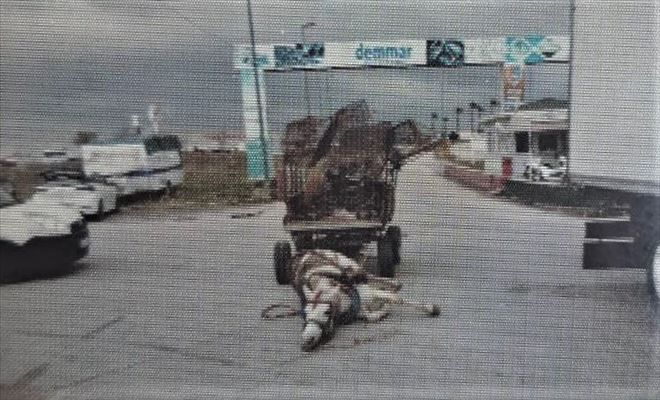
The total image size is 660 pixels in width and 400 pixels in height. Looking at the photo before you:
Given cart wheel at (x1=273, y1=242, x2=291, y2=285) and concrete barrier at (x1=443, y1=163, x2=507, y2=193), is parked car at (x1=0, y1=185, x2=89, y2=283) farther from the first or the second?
concrete barrier at (x1=443, y1=163, x2=507, y2=193)

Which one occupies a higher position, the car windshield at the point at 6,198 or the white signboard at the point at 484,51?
the white signboard at the point at 484,51

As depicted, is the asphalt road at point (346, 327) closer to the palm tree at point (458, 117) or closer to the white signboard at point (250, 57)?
the palm tree at point (458, 117)

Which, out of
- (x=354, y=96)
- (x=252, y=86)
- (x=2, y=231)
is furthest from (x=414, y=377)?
(x=2, y=231)

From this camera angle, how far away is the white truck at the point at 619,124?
2105 mm

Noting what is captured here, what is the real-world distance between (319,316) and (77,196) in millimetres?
967

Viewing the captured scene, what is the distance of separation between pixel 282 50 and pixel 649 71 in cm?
123

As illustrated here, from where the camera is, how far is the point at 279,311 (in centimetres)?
232

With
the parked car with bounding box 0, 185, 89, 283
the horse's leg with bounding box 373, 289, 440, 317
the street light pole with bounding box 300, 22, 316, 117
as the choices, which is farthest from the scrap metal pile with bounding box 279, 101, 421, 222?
the parked car with bounding box 0, 185, 89, 283

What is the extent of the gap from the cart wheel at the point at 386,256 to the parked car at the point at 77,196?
966 millimetres

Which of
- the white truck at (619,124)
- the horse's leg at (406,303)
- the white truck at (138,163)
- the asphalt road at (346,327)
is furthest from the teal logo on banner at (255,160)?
the white truck at (619,124)

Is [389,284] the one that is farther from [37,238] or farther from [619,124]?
[37,238]

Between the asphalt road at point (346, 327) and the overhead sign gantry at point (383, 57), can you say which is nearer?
the overhead sign gantry at point (383, 57)

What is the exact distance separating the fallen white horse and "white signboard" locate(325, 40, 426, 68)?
70cm

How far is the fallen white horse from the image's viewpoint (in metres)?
2.31
